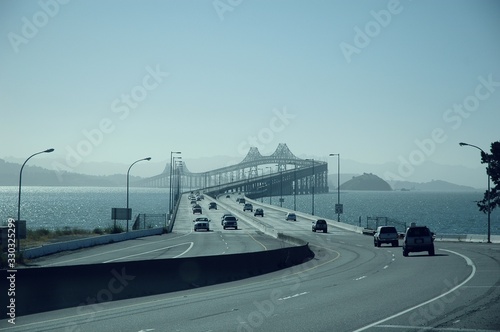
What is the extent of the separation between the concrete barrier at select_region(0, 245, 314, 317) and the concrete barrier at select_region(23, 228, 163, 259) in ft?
54.1

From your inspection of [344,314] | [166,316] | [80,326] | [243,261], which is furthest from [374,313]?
[243,261]

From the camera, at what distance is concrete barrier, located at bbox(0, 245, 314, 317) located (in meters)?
18.8

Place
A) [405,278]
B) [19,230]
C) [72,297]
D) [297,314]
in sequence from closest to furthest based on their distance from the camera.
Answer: [297,314] → [72,297] → [405,278] → [19,230]

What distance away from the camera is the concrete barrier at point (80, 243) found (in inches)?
1677

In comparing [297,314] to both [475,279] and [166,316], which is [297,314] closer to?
[166,316]

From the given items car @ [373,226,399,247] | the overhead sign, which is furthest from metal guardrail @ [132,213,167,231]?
car @ [373,226,399,247]

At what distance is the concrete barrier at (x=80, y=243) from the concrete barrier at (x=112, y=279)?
650 inches

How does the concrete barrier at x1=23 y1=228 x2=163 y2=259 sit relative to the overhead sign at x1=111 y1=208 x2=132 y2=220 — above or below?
below

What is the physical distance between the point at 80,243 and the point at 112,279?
103 feet

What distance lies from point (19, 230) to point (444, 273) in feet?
Result: 74.1

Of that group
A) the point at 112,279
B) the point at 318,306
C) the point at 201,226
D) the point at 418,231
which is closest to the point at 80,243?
the point at 418,231

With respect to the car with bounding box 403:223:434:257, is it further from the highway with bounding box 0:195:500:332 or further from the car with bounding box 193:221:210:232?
the car with bounding box 193:221:210:232

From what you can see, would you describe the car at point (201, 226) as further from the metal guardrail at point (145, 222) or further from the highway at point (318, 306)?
the highway at point (318, 306)

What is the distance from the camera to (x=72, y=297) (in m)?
20.2
